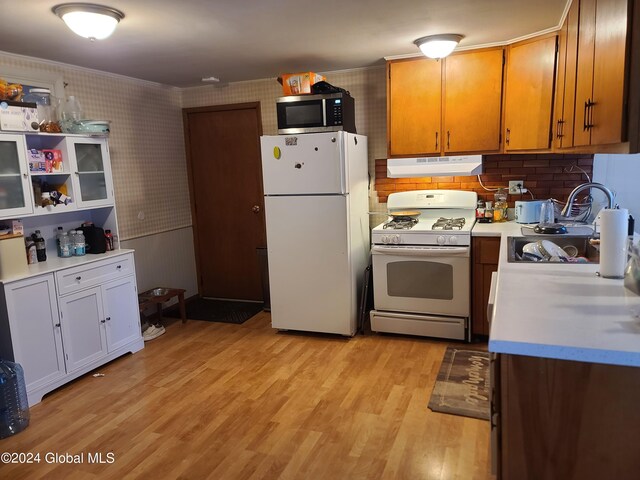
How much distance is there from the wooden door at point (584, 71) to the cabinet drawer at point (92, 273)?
9.85 ft

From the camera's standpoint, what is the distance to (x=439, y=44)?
3.15 m

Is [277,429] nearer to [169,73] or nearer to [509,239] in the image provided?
[509,239]

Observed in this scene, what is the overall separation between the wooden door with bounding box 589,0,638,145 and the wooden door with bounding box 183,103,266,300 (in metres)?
3.26

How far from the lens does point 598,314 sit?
1480 millimetres

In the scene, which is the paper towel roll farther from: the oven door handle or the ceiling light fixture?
the ceiling light fixture

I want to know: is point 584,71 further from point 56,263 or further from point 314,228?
point 56,263

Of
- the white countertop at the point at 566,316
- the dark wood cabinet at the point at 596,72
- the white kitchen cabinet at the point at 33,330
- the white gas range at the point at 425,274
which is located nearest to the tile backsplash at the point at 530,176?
the white gas range at the point at 425,274

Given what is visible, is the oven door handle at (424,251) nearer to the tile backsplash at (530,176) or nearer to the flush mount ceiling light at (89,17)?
the tile backsplash at (530,176)

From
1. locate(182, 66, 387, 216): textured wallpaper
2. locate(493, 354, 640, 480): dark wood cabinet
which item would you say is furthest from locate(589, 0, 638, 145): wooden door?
locate(182, 66, 387, 216): textured wallpaper

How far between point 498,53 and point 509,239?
1.42 meters

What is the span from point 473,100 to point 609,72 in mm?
2018

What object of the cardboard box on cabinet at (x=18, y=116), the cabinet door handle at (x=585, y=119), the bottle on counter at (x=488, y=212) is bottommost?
the bottle on counter at (x=488, y=212)

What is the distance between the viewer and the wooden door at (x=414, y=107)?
352cm

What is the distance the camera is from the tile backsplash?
11.5ft
